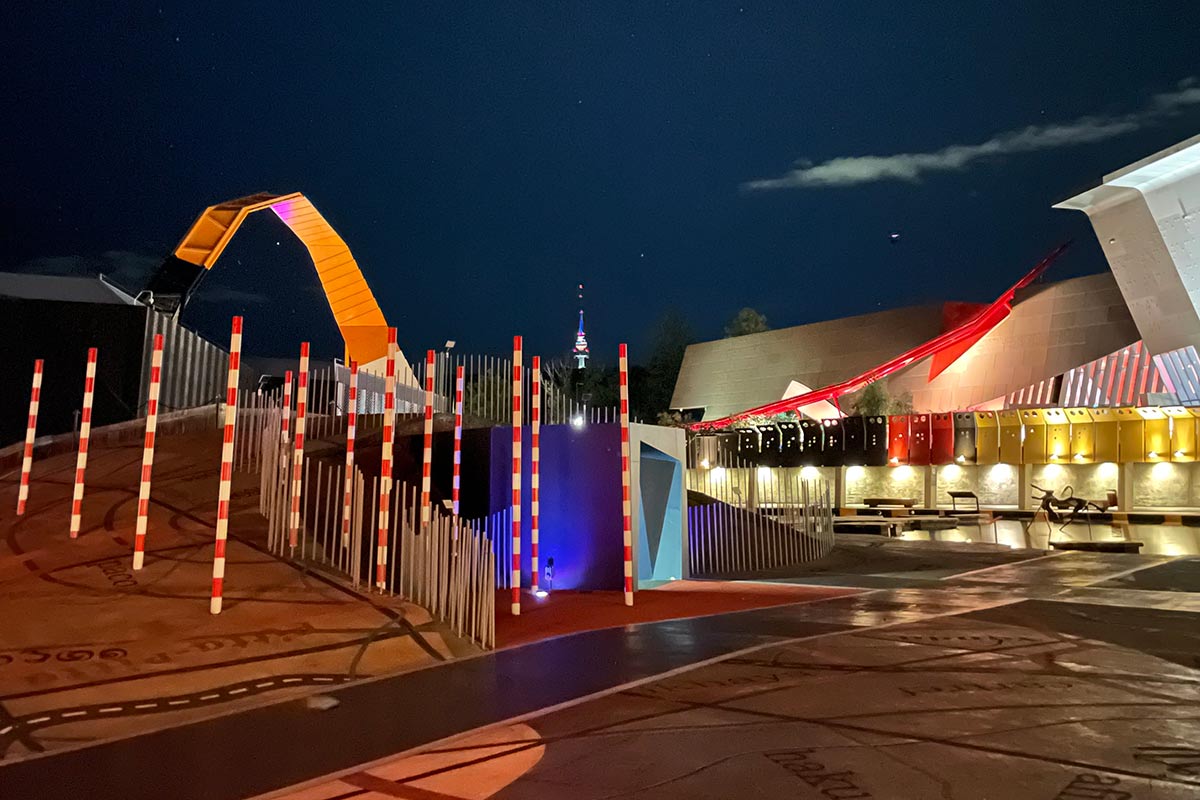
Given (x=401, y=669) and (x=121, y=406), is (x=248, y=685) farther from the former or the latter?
(x=121, y=406)

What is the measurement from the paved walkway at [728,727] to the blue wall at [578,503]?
10.2 feet

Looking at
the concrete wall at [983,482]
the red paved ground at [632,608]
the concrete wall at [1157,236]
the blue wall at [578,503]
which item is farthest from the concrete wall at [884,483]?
the blue wall at [578,503]

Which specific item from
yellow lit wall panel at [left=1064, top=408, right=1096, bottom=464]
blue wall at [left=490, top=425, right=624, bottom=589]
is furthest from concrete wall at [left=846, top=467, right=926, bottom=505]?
blue wall at [left=490, top=425, right=624, bottom=589]

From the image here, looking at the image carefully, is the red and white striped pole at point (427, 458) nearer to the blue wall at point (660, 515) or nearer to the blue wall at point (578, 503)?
the blue wall at point (578, 503)

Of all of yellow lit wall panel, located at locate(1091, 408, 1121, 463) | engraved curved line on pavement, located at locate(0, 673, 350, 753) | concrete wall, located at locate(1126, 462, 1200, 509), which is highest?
yellow lit wall panel, located at locate(1091, 408, 1121, 463)

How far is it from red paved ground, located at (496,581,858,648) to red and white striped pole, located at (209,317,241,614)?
196cm

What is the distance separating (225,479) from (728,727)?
13.0ft

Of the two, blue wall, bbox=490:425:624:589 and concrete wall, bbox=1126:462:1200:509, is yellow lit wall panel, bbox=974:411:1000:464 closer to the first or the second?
concrete wall, bbox=1126:462:1200:509

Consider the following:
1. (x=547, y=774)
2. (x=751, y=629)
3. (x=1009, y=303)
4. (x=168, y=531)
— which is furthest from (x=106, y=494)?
(x=1009, y=303)

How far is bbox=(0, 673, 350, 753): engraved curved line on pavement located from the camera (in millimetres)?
3871

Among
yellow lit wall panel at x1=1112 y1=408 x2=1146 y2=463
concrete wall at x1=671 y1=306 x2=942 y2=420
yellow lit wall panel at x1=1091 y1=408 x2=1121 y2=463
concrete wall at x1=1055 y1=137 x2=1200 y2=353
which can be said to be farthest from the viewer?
concrete wall at x1=671 y1=306 x2=942 y2=420

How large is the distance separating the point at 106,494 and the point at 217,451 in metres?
1.93

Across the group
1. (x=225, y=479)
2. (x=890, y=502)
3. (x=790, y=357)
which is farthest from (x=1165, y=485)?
(x=225, y=479)

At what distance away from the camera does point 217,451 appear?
10438 mm
